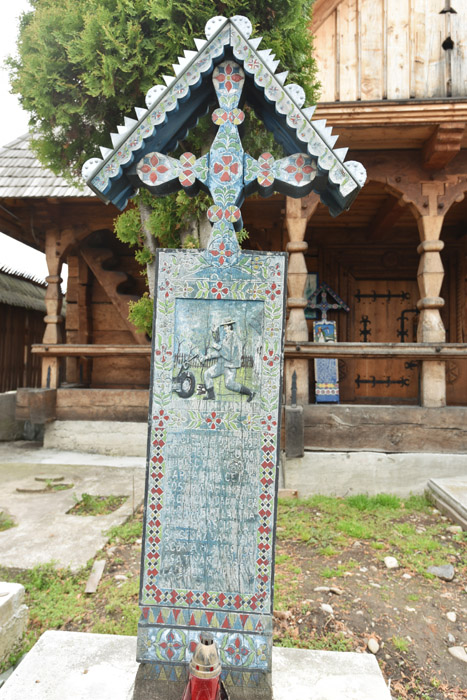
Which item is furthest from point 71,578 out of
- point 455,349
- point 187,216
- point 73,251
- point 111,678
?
point 73,251

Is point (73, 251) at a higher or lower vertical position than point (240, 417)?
higher

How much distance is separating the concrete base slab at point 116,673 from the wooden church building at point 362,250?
318cm

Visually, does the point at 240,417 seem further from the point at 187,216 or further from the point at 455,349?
the point at 455,349

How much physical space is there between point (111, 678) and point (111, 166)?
2254 millimetres

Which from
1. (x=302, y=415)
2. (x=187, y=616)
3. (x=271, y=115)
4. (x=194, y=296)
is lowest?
(x=187, y=616)

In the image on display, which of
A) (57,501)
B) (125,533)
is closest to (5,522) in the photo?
(57,501)

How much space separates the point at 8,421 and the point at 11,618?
19.0 ft

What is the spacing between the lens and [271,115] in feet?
6.88

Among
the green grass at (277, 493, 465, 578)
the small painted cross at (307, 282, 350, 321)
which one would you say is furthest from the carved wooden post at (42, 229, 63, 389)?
the small painted cross at (307, 282, 350, 321)

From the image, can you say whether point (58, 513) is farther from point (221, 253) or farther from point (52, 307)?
point (52, 307)

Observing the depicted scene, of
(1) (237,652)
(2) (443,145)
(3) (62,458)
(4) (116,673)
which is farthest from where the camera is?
(3) (62,458)

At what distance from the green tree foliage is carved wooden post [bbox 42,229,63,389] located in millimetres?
2666

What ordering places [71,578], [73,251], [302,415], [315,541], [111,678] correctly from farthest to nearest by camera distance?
1. [73,251]
2. [302,415]
3. [315,541]
4. [71,578]
5. [111,678]

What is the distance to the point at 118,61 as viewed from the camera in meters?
3.76
